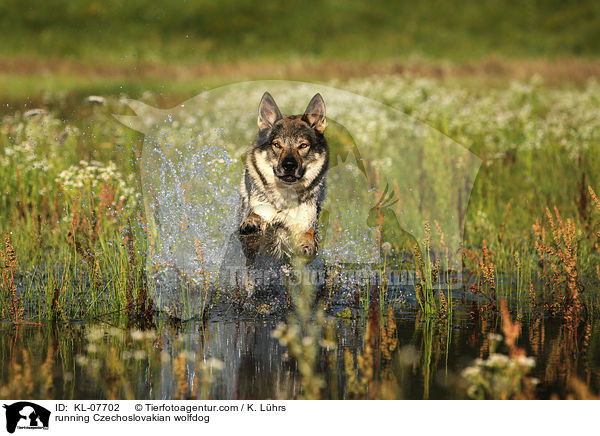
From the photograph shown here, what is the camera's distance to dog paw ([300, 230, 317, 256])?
745cm

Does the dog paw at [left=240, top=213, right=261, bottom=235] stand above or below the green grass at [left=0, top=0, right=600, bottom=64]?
below

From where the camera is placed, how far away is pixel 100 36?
41.0 metres

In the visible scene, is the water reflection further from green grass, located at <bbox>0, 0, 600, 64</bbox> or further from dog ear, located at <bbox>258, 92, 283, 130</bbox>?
green grass, located at <bbox>0, 0, 600, 64</bbox>

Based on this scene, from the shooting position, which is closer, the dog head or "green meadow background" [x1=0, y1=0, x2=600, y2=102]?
the dog head

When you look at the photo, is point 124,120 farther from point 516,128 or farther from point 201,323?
point 516,128

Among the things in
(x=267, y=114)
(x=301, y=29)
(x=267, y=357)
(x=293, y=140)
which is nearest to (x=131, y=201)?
(x=267, y=114)

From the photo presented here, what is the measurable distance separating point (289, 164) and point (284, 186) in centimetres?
30

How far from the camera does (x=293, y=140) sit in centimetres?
745

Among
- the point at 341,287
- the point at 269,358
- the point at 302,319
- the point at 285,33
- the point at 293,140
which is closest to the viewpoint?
the point at 269,358

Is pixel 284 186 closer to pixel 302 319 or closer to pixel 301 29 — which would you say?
pixel 302 319

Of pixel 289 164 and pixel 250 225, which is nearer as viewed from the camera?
pixel 289 164

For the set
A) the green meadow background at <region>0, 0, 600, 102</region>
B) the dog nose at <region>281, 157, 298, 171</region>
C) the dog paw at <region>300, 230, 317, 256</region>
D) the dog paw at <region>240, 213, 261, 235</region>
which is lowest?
the dog paw at <region>300, 230, 317, 256</region>
